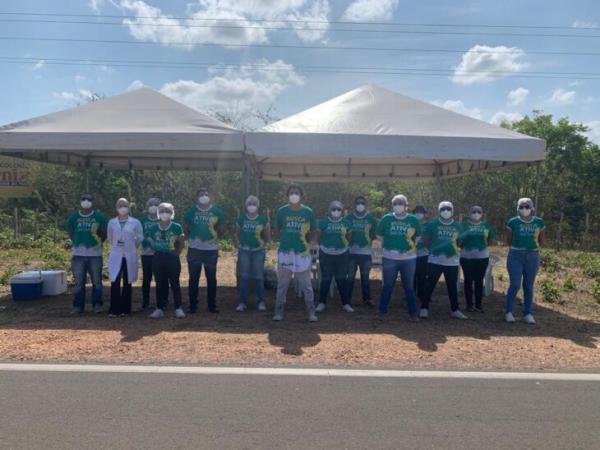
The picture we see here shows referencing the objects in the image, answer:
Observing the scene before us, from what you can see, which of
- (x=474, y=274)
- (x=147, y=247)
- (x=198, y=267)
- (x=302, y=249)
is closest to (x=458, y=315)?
(x=474, y=274)

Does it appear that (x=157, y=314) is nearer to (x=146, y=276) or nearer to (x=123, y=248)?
(x=146, y=276)

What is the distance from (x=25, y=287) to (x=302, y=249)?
4652 mm

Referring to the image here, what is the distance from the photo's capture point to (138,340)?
19.7 feet

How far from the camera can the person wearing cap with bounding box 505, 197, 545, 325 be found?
22.7 ft

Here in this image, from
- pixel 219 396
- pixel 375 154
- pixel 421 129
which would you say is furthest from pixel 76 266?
pixel 421 129

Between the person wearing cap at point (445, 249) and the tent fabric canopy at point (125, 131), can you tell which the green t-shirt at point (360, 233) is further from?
the tent fabric canopy at point (125, 131)

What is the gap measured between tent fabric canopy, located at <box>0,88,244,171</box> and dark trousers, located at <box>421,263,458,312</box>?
11.2 feet

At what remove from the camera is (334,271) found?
7617 mm

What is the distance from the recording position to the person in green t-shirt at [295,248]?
6.83m

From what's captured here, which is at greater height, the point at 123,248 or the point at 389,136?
the point at 389,136

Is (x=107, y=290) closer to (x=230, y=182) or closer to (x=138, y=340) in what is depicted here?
(x=138, y=340)

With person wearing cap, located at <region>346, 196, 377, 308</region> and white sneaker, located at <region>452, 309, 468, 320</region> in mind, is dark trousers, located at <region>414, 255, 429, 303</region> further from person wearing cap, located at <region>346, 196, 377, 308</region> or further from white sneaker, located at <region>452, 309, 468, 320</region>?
person wearing cap, located at <region>346, 196, 377, 308</region>

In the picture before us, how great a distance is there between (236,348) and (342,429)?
2.26m

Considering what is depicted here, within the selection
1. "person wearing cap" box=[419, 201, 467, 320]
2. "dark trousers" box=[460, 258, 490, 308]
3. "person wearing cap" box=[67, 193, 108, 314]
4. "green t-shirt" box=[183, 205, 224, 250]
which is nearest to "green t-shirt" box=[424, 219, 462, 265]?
"person wearing cap" box=[419, 201, 467, 320]
